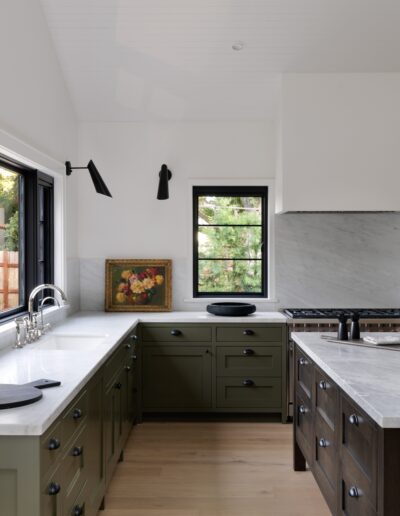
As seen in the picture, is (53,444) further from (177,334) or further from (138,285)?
(138,285)

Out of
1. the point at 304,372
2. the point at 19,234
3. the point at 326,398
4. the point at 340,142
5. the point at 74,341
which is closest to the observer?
the point at 326,398

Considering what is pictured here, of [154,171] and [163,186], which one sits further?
[154,171]

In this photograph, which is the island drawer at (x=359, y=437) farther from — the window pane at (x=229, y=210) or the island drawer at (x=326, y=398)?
the window pane at (x=229, y=210)

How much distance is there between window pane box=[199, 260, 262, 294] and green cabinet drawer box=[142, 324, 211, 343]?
715mm

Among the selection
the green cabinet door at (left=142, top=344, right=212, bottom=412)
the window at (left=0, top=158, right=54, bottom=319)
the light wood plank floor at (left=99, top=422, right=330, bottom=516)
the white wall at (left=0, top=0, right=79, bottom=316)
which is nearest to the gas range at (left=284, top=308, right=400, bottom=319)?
the green cabinet door at (left=142, top=344, right=212, bottom=412)

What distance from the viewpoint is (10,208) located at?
379cm

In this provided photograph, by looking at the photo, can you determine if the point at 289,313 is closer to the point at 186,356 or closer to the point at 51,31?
the point at 186,356

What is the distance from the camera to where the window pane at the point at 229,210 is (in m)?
5.08

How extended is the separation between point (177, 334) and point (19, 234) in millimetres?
1504

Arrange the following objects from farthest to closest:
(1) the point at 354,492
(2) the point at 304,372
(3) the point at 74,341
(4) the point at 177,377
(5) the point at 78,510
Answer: (4) the point at 177,377 → (3) the point at 74,341 → (2) the point at 304,372 → (5) the point at 78,510 → (1) the point at 354,492

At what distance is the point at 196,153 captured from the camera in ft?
16.4

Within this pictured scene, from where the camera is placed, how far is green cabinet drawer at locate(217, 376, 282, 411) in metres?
4.48

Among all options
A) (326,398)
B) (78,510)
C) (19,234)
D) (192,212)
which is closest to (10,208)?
(19,234)

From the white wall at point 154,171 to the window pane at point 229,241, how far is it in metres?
0.19
